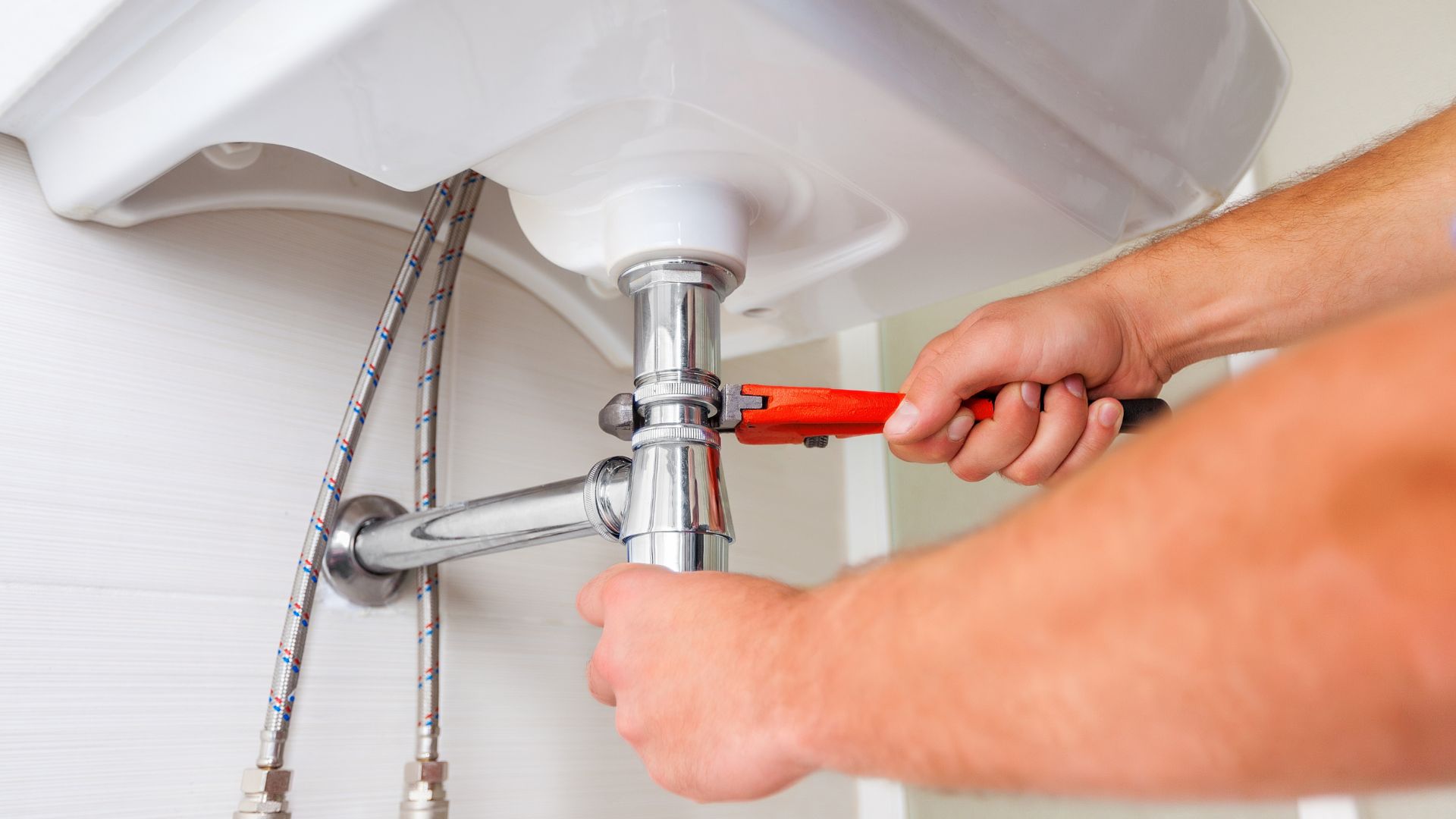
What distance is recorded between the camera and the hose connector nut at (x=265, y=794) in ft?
1.44

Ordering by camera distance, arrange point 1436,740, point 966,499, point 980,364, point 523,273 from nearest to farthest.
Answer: point 1436,740
point 980,364
point 523,273
point 966,499

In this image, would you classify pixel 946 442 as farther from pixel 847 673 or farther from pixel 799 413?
pixel 847 673

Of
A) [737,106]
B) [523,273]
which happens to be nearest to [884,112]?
[737,106]

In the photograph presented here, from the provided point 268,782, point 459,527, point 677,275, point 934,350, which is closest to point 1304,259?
point 934,350

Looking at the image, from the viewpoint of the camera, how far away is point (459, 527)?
485 mm

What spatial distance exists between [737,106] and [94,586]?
0.37m

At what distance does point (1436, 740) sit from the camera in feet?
0.47

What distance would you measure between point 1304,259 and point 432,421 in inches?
18.2

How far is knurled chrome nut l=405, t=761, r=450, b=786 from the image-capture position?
49 centimetres

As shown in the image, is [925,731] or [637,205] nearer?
[925,731]

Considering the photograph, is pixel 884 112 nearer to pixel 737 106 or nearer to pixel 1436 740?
pixel 737 106

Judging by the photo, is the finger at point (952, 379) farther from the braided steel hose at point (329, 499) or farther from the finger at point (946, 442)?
the braided steel hose at point (329, 499)

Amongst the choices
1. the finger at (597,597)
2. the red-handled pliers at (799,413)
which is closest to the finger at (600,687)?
the finger at (597,597)

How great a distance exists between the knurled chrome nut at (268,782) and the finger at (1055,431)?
1.22ft
